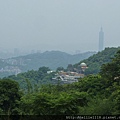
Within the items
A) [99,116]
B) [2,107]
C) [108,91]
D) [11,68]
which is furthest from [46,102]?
[11,68]

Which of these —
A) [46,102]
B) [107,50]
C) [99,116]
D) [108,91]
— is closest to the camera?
[99,116]

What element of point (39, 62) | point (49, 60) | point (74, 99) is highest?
point (49, 60)

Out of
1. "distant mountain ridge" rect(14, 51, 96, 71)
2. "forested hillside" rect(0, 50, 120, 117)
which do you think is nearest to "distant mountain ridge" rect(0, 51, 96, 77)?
"distant mountain ridge" rect(14, 51, 96, 71)

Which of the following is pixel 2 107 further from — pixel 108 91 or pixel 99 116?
pixel 99 116

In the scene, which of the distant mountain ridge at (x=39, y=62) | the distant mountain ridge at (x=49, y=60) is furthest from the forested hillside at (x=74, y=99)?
the distant mountain ridge at (x=49, y=60)

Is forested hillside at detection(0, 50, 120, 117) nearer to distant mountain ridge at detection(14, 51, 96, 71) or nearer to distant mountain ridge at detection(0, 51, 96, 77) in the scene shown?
distant mountain ridge at detection(0, 51, 96, 77)

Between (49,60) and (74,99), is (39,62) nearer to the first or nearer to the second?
(49,60)

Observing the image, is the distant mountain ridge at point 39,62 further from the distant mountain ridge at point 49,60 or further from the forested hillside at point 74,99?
the forested hillside at point 74,99

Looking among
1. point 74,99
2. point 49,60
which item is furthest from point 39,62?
point 74,99
